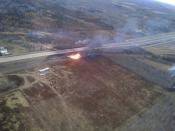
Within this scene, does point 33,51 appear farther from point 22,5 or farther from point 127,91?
point 22,5

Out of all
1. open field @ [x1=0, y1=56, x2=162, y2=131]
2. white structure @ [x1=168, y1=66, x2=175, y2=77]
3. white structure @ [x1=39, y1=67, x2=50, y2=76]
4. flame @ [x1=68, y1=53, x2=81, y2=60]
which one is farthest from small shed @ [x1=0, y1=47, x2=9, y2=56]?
white structure @ [x1=168, y1=66, x2=175, y2=77]

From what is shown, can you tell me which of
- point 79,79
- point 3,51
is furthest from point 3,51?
point 79,79

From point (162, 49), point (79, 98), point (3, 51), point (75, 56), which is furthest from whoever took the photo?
point (162, 49)

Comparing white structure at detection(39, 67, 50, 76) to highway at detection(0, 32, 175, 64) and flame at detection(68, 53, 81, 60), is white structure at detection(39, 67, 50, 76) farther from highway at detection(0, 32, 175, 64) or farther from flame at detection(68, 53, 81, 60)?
flame at detection(68, 53, 81, 60)

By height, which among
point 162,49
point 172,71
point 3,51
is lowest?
point 172,71

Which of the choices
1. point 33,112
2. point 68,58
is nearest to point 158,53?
point 68,58

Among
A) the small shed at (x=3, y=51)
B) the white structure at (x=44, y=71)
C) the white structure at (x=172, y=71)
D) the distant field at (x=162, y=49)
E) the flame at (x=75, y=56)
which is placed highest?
the small shed at (x=3, y=51)

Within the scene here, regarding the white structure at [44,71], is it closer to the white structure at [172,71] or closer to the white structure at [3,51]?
the white structure at [3,51]

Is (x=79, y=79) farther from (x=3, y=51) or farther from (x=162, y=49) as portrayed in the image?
(x=162, y=49)

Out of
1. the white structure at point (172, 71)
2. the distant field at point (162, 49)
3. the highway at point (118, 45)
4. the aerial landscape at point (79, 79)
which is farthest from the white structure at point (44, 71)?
the distant field at point (162, 49)
